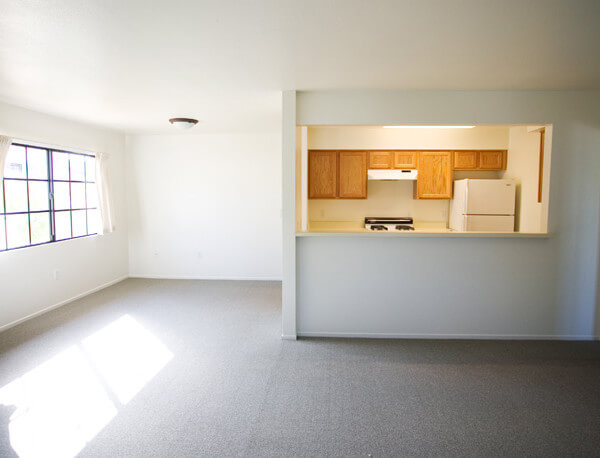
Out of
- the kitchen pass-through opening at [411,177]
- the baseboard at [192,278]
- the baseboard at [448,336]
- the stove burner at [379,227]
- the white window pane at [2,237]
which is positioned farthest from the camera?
the baseboard at [192,278]

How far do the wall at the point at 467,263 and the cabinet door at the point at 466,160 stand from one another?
2.11 m

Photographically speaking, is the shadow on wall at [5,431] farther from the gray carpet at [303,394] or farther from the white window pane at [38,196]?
the white window pane at [38,196]

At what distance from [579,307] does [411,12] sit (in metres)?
3.52

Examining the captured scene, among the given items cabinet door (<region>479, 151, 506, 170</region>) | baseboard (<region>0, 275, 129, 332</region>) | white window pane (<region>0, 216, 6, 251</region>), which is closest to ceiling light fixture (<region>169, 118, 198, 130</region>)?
white window pane (<region>0, 216, 6, 251</region>)

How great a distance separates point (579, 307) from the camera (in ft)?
12.5

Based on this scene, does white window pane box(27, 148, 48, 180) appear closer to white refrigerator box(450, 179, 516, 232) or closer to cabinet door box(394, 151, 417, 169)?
cabinet door box(394, 151, 417, 169)

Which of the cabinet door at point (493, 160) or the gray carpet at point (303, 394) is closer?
the gray carpet at point (303, 394)

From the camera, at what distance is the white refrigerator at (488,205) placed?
5.26 m

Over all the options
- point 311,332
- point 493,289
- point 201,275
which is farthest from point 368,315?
point 201,275

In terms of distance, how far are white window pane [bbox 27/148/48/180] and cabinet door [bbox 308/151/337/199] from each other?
364cm

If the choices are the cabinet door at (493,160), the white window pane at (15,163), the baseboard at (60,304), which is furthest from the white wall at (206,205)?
the cabinet door at (493,160)

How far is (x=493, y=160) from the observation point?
227 inches

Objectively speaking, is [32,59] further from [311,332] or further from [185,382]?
[311,332]

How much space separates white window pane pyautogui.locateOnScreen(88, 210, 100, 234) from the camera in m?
5.65
